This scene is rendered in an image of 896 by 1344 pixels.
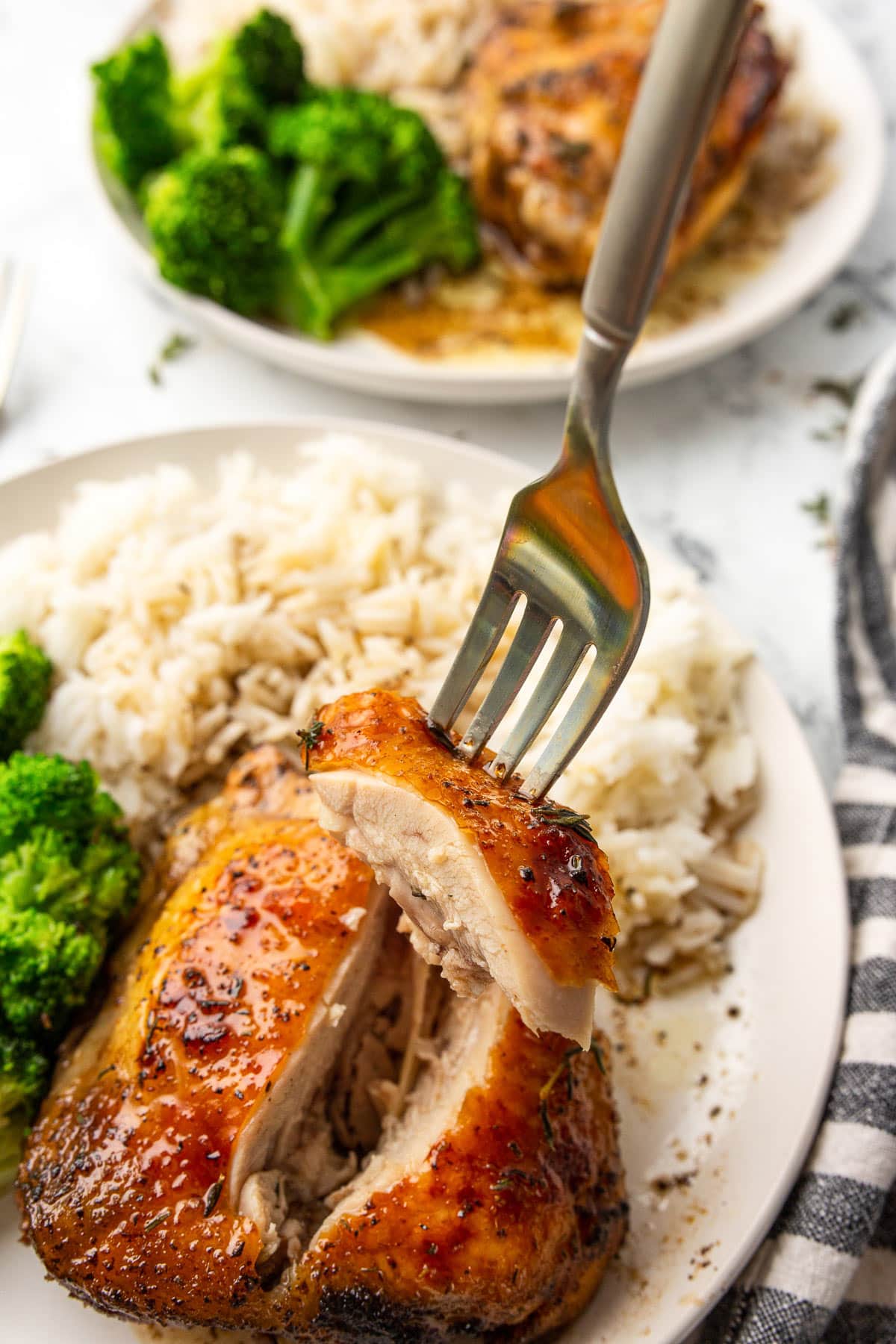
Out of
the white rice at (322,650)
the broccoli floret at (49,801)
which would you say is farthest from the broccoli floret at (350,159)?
the broccoli floret at (49,801)

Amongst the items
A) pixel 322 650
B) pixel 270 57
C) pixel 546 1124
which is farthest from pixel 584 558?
pixel 270 57

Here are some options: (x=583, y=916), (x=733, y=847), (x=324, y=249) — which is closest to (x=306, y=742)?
(x=583, y=916)

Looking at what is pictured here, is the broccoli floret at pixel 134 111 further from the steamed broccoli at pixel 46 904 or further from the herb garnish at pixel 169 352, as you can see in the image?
the steamed broccoli at pixel 46 904

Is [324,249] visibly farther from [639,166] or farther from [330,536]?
[639,166]

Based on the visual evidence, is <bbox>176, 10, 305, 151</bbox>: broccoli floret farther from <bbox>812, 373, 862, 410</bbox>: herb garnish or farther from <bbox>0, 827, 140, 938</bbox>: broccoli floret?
<bbox>0, 827, 140, 938</bbox>: broccoli floret

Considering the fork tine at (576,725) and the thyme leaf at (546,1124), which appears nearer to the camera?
the fork tine at (576,725)

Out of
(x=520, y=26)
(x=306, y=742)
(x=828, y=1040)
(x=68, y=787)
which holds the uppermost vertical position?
(x=520, y=26)
